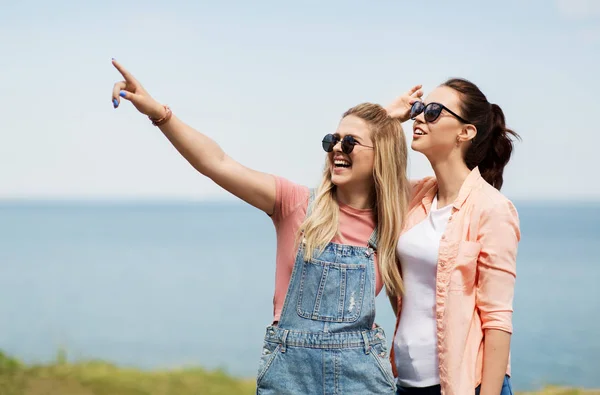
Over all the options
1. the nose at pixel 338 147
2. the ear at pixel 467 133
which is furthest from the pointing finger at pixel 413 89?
the nose at pixel 338 147

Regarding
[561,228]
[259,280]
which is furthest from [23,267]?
[561,228]

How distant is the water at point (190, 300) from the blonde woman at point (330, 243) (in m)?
3.48

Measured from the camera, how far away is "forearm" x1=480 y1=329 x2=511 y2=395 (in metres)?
2.84

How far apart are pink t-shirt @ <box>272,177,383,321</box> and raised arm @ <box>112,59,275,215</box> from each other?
0.05 m

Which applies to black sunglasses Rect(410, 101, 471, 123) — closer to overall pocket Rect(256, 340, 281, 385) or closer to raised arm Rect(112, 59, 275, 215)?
raised arm Rect(112, 59, 275, 215)

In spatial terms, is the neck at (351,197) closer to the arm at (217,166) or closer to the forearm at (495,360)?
the arm at (217,166)

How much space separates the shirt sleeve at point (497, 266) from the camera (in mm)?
2828

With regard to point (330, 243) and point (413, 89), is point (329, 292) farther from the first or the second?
point (413, 89)

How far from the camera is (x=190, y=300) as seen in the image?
88.5 ft

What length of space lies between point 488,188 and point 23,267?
102ft

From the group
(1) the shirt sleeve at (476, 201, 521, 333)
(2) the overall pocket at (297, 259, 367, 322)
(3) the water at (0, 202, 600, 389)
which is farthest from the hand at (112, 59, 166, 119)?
(3) the water at (0, 202, 600, 389)

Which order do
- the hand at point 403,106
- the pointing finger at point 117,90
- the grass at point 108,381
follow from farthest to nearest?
1. the grass at point 108,381
2. the hand at point 403,106
3. the pointing finger at point 117,90

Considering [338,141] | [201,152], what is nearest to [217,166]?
[201,152]

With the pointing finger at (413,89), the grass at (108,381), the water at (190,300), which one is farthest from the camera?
the water at (190,300)
